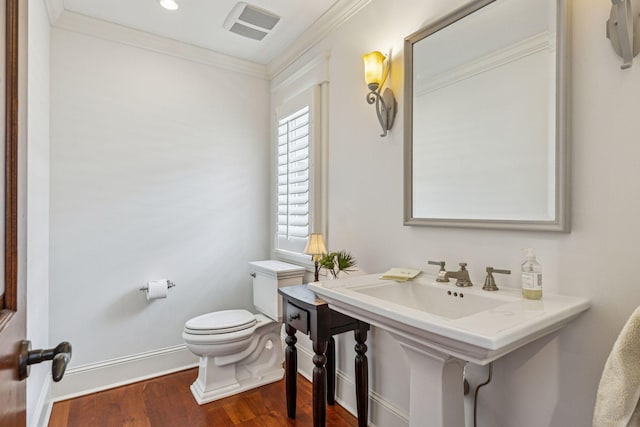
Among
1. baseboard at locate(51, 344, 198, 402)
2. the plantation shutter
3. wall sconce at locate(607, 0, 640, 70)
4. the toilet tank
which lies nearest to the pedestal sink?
wall sconce at locate(607, 0, 640, 70)

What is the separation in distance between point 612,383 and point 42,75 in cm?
287

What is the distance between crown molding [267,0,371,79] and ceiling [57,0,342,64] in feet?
0.07

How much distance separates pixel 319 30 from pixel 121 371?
281 cm

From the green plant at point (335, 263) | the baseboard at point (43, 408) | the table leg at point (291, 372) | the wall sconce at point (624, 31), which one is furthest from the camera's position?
the table leg at point (291, 372)

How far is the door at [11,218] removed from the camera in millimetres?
564

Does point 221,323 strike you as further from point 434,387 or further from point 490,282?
point 490,282

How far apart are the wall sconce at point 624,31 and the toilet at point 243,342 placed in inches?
79.9

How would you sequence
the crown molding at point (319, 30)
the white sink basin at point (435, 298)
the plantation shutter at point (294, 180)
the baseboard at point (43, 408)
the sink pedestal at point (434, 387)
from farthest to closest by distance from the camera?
1. the plantation shutter at point (294, 180)
2. the crown molding at point (319, 30)
3. the baseboard at point (43, 408)
4. the white sink basin at point (435, 298)
5. the sink pedestal at point (434, 387)

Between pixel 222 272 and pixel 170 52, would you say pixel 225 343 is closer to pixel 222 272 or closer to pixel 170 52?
pixel 222 272

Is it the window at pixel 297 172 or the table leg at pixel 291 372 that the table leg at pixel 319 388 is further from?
the window at pixel 297 172

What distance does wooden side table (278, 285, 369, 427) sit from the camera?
1.74 m

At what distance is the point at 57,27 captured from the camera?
2271 millimetres

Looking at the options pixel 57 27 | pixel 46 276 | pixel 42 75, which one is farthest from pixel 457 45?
pixel 46 276

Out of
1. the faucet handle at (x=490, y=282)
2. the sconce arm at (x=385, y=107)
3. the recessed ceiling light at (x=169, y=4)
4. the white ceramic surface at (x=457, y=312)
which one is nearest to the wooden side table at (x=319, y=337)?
the white ceramic surface at (x=457, y=312)
